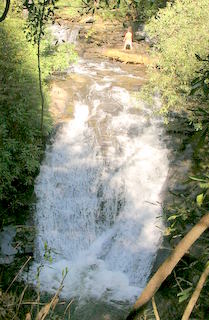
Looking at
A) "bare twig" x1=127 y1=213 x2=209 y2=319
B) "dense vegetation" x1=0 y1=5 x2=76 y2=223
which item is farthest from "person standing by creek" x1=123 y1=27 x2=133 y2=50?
"bare twig" x1=127 y1=213 x2=209 y2=319

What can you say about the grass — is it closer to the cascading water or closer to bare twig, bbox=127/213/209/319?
the cascading water

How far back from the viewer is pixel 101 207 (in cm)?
1158

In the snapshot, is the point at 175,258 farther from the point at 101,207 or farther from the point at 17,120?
the point at 101,207

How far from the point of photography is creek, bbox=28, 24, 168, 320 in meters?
10.1

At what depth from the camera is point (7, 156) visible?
1003 centimetres

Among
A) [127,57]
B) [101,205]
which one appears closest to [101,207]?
[101,205]

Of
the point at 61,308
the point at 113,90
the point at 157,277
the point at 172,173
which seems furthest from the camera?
the point at 113,90

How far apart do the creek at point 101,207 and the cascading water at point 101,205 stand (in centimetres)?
3

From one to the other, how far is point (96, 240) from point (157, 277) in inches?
349

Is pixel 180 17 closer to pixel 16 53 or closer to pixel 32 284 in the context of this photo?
pixel 16 53

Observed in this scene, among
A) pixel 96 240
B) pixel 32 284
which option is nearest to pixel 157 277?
pixel 32 284

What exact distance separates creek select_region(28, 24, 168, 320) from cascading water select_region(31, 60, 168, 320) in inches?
1.0

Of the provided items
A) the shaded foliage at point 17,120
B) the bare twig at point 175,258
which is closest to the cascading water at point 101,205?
the shaded foliage at point 17,120

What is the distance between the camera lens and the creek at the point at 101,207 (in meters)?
10.1
